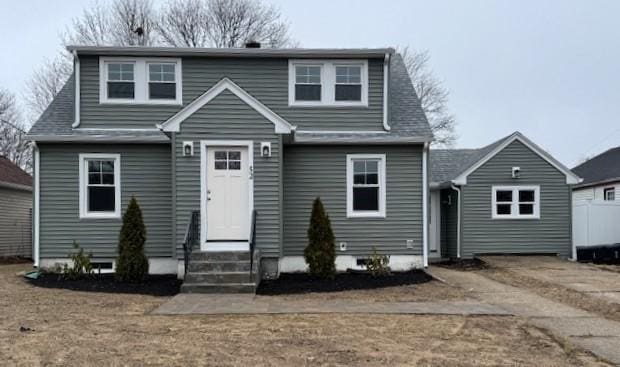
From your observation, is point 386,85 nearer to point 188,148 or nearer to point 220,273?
point 188,148

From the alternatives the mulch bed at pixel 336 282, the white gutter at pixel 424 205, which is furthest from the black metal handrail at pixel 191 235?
the white gutter at pixel 424 205

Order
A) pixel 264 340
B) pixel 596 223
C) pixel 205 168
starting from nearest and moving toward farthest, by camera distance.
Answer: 1. pixel 264 340
2. pixel 205 168
3. pixel 596 223

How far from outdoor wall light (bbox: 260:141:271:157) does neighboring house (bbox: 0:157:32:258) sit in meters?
11.6

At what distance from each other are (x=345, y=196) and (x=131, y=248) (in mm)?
4964

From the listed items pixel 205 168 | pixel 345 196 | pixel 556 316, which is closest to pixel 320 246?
pixel 345 196

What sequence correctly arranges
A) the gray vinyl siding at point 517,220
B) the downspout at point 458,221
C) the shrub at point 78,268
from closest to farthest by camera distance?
the shrub at point 78,268 < the gray vinyl siding at point 517,220 < the downspout at point 458,221

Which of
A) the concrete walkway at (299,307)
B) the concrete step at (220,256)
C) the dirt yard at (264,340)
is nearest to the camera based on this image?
the dirt yard at (264,340)

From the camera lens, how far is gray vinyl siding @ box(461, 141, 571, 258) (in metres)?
16.5

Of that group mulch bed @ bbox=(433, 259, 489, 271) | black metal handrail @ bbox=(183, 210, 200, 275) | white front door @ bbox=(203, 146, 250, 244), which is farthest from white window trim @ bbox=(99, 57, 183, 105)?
mulch bed @ bbox=(433, 259, 489, 271)

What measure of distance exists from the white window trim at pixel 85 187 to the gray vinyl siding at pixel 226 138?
206 cm

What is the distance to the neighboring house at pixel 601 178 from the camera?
2292 centimetres

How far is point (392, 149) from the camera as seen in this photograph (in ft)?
42.1

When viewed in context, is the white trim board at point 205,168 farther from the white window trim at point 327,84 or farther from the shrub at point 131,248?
the white window trim at point 327,84

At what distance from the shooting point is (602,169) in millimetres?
25438
